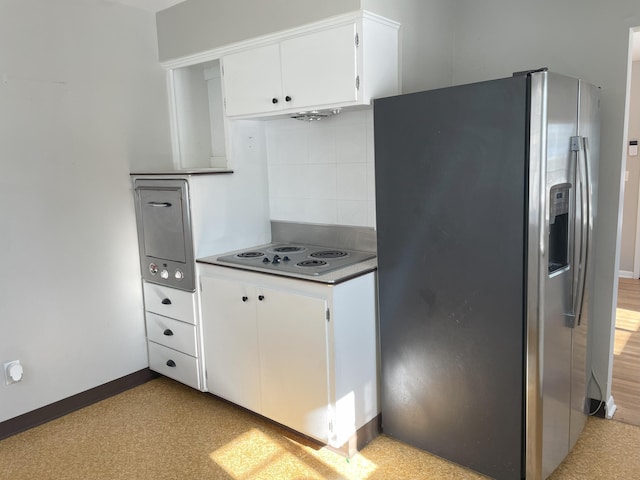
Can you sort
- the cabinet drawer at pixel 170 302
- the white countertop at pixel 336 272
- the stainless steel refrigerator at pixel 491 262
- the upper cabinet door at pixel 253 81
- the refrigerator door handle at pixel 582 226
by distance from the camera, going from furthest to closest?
the cabinet drawer at pixel 170 302 < the upper cabinet door at pixel 253 81 < the white countertop at pixel 336 272 < the refrigerator door handle at pixel 582 226 < the stainless steel refrigerator at pixel 491 262

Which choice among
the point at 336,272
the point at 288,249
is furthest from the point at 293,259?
the point at 336,272

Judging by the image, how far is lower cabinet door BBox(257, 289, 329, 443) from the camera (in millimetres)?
2283

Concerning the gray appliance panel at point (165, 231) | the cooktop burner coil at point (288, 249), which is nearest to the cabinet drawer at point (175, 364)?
the gray appliance panel at point (165, 231)

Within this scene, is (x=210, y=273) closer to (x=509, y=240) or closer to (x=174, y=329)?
(x=174, y=329)

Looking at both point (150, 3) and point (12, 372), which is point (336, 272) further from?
point (150, 3)

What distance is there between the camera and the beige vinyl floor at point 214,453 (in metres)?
2.25

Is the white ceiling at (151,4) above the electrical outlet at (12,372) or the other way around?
above

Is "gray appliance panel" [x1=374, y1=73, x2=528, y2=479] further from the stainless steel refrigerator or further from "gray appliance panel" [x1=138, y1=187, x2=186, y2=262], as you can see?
"gray appliance panel" [x1=138, y1=187, x2=186, y2=262]

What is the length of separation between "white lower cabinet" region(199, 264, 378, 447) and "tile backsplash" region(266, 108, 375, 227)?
2.02ft

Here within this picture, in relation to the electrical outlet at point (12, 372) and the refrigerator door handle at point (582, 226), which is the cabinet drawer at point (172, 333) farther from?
the refrigerator door handle at point (582, 226)

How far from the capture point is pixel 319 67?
2.39 metres

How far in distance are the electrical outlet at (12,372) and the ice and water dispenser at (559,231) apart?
2686mm

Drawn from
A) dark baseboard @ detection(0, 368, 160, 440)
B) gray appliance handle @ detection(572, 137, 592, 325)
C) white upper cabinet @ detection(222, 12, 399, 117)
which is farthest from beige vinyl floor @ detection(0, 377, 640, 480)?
white upper cabinet @ detection(222, 12, 399, 117)

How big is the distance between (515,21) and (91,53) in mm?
2395
